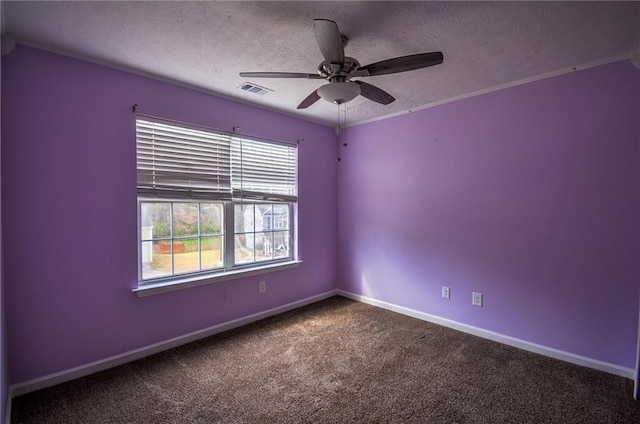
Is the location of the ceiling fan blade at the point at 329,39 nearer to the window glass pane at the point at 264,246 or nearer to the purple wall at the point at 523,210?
the purple wall at the point at 523,210

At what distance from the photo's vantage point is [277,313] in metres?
3.59

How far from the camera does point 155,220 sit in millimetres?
2746

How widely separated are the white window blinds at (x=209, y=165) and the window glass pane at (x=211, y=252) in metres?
0.44

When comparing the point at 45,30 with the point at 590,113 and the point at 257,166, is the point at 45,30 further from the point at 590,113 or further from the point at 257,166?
the point at 590,113

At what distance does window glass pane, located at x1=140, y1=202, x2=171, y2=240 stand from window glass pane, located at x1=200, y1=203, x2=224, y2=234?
1.04ft

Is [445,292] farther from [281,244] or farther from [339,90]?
[339,90]

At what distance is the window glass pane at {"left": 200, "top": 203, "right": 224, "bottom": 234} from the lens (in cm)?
304

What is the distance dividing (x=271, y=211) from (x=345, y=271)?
4.55 feet

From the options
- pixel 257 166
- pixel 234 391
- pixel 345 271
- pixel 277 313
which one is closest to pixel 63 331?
pixel 234 391

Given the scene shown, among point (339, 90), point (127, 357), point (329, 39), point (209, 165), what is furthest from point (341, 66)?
point (127, 357)

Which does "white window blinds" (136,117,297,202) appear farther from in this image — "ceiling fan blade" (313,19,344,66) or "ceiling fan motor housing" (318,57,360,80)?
"ceiling fan blade" (313,19,344,66)

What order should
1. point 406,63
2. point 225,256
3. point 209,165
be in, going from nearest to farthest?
point 406,63, point 209,165, point 225,256

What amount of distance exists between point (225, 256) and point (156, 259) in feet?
2.12

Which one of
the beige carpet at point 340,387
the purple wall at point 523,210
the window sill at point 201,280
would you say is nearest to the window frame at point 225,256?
the window sill at point 201,280
